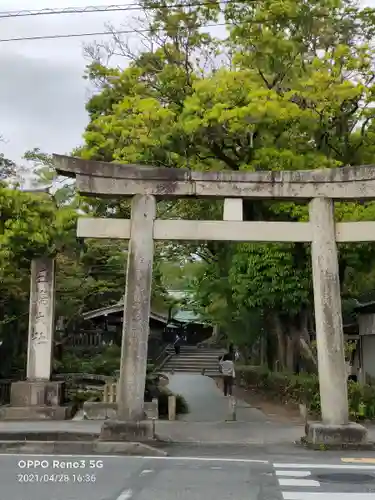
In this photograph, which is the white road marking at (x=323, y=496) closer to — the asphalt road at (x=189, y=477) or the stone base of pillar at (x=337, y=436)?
the asphalt road at (x=189, y=477)

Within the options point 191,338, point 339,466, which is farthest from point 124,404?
point 191,338

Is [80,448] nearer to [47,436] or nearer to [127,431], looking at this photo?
[127,431]

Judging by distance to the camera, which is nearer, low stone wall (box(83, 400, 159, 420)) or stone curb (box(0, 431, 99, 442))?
stone curb (box(0, 431, 99, 442))

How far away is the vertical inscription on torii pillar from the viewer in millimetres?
17719

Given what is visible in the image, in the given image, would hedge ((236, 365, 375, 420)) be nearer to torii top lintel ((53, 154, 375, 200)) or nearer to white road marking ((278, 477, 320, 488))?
torii top lintel ((53, 154, 375, 200))

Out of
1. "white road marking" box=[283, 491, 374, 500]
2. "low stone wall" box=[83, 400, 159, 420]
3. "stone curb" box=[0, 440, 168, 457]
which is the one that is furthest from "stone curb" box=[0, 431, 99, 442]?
"white road marking" box=[283, 491, 374, 500]

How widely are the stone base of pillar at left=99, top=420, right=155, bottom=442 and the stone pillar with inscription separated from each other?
4957mm

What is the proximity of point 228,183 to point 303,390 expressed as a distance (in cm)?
886

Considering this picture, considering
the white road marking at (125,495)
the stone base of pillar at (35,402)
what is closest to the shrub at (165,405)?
the stone base of pillar at (35,402)

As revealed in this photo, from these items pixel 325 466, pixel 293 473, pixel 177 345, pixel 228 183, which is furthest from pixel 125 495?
pixel 177 345

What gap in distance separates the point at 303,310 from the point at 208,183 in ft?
28.1

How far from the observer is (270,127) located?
1742 cm

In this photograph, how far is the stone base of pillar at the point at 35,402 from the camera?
16.9 m

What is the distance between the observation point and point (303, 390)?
19.0 m
